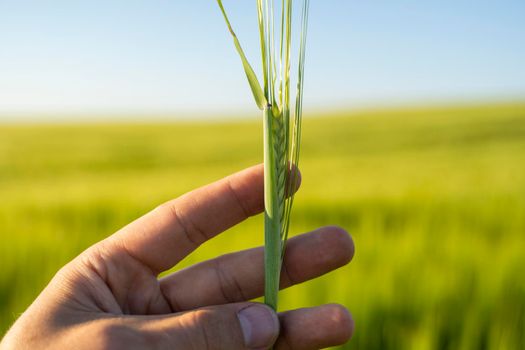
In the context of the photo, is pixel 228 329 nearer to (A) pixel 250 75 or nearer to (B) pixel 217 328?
(B) pixel 217 328

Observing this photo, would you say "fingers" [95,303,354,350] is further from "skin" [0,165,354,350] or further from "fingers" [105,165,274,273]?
"fingers" [105,165,274,273]

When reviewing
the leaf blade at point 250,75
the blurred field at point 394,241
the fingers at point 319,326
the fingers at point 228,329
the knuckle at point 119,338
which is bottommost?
the blurred field at point 394,241

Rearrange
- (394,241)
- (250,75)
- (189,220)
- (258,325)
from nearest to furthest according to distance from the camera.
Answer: (250,75), (258,325), (189,220), (394,241)

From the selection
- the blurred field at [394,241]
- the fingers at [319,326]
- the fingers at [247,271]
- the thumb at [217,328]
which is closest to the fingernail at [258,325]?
the thumb at [217,328]

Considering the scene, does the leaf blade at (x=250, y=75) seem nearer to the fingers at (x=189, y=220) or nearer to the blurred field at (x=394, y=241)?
the fingers at (x=189, y=220)

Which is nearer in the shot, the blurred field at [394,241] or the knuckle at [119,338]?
the knuckle at [119,338]

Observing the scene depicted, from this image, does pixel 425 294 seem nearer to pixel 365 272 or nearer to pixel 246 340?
pixel 365 272

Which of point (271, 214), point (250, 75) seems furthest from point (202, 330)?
point (250, 75)

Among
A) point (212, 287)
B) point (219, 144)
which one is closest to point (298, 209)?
point (212, 287)
